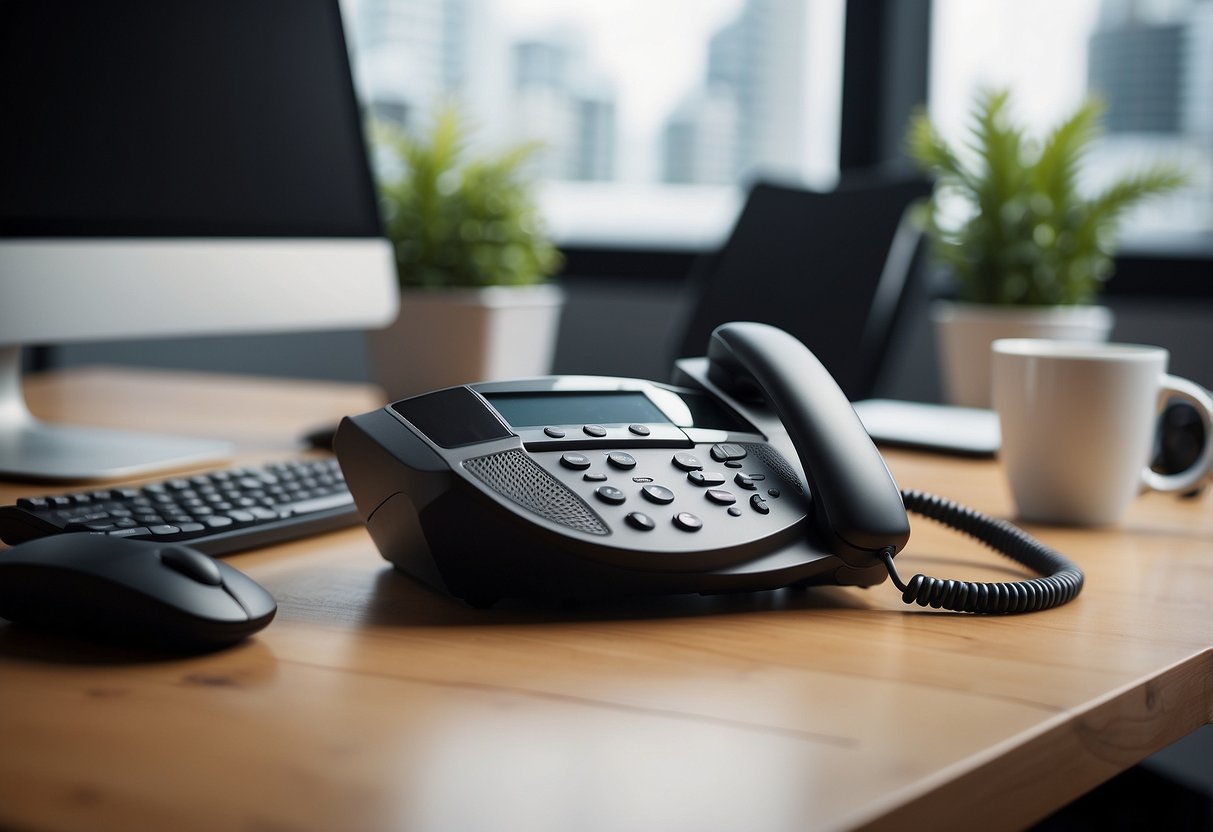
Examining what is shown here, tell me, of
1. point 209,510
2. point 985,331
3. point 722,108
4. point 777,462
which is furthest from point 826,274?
point 722,108

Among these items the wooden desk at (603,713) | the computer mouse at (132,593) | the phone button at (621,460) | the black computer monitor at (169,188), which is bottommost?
the wooden desk at (603,713)

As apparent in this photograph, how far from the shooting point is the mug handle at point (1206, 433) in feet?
2.76

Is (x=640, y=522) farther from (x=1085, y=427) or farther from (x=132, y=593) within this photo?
(x=1085, y=427)

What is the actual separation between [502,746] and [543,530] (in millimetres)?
147

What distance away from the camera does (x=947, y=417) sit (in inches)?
49.5

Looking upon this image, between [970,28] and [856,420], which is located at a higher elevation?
[970,28]

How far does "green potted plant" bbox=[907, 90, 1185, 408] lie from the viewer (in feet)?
4.19

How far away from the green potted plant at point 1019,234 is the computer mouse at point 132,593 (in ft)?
3.08

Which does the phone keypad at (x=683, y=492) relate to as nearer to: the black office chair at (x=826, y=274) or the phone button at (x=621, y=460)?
the phone button at (x=621, y=460)

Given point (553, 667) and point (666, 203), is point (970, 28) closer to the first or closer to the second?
point (666, 203)

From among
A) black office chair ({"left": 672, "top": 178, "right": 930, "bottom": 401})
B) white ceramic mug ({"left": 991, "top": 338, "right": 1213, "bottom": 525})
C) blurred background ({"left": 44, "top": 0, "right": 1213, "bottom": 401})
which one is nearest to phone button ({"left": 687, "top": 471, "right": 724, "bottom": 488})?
white ceramic mug ({"left": 991, "top": 338, "right": 1213, "bottom": 525})

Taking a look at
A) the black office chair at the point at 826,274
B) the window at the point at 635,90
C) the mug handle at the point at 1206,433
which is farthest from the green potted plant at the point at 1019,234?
the window at the point at 635,90

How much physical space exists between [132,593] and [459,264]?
879 millimetres

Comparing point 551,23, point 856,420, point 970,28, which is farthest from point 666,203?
point 856,420
